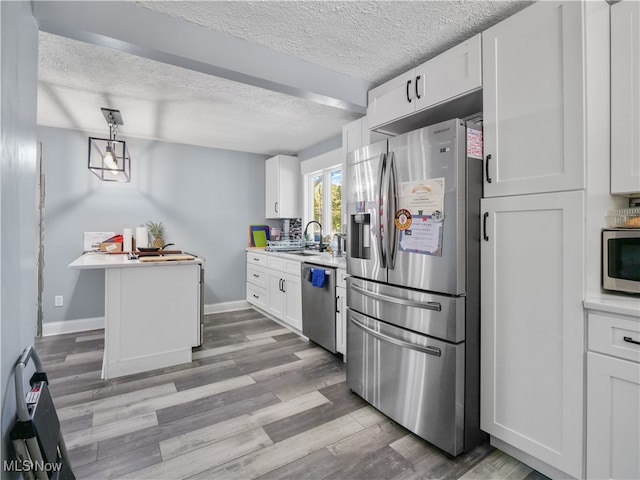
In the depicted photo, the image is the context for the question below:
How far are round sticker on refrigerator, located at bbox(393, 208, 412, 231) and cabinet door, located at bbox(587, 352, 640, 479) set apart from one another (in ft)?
3.33

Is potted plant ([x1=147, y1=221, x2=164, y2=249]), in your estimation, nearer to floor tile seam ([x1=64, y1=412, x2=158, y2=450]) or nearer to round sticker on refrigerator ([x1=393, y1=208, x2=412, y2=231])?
floor tile seam ([x1=64, y1=412, x2=158, y2=450])

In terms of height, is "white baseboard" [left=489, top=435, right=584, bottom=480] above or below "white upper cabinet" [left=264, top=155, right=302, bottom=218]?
below

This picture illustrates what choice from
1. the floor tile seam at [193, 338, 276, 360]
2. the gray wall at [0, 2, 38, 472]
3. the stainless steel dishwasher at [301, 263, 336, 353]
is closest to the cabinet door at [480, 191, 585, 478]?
the stainless steel dishwasher at [301, 263, 336, 353]

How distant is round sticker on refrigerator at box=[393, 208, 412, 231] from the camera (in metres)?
1.87

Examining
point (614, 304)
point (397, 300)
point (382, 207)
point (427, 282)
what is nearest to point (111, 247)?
point (382, 207)

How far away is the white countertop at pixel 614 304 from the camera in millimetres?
1223

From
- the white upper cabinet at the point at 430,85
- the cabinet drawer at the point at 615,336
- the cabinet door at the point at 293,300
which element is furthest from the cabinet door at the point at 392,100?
the cabinet door at the point at 293,300

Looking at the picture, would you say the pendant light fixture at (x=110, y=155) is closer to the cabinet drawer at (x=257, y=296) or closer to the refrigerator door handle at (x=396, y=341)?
the cabinet drawer at (x=257, y=296)

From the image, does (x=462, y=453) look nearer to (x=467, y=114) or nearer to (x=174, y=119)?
(x=467, y=114)

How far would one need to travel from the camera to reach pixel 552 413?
1458 mm

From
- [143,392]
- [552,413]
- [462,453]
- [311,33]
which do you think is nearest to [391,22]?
[311,33]

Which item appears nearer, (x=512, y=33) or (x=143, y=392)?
(x=512, y=33)

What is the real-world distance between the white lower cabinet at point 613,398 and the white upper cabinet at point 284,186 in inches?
153

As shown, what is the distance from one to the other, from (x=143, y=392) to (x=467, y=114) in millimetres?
3153
